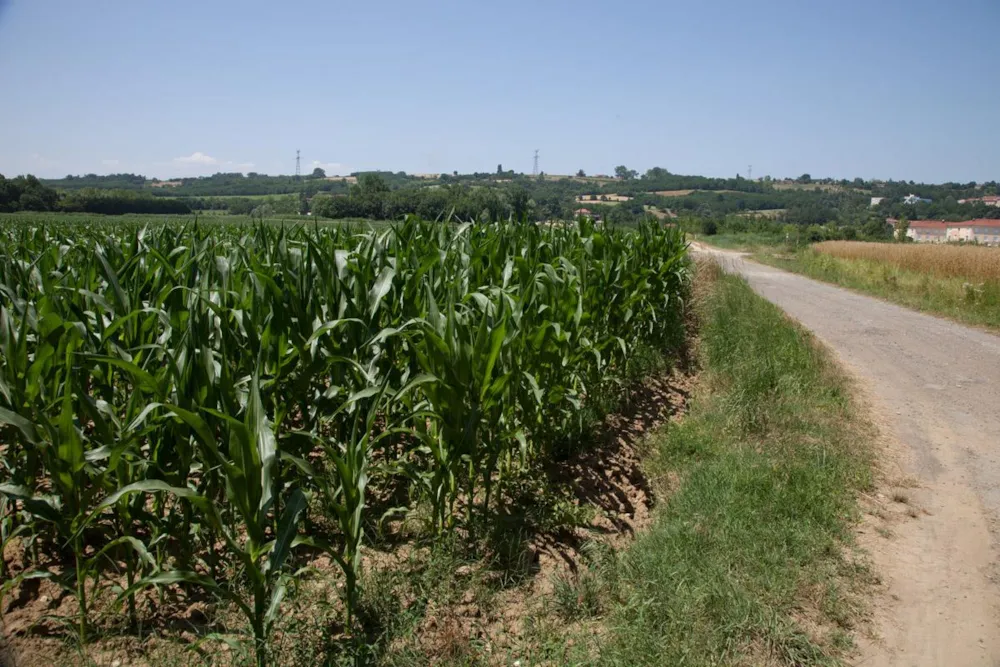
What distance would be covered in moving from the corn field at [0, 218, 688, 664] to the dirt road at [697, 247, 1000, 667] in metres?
2.09

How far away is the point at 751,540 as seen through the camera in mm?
3660

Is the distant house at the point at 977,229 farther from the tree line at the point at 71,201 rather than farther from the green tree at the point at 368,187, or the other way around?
the tree line at the point at 71,201

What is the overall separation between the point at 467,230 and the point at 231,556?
377cm

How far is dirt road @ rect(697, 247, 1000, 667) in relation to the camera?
10.0ft

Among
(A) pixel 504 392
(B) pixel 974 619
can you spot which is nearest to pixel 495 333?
(A) pixel 504 392

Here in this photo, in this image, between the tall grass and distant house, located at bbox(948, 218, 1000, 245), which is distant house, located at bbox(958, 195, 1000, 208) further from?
the tall grass

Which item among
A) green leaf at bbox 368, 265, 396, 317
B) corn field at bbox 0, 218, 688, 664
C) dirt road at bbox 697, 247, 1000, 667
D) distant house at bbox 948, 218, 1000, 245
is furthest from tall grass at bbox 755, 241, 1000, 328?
distant house at bbox 948, 218, 1000, 245

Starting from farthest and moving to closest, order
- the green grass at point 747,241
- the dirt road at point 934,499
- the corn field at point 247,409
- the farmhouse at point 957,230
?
the farmhouse at point 957,230 < the green grass at point 747,241 < the dirt road at point 934,499 < the corn field at point 247,409

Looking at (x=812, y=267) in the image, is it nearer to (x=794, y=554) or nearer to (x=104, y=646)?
(x=794, y=554)

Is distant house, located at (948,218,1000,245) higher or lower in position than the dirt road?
higher

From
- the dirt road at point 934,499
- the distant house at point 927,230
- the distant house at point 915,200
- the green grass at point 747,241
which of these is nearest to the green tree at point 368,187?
the dirt road at point 934,499

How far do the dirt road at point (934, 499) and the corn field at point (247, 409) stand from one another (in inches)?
82.4

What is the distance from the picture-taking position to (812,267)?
23.7m

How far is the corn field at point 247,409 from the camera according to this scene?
2.39 m
